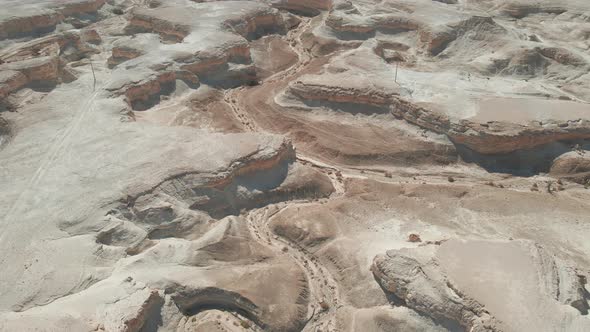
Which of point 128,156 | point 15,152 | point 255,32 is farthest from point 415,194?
point 255,32

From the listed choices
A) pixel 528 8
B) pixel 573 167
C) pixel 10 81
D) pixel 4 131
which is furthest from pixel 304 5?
pixel 573 167

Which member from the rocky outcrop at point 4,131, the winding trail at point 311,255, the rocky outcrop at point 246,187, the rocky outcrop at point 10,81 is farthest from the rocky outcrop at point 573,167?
the rocky outcrop at point 10,81

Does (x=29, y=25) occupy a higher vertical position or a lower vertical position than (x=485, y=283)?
higher

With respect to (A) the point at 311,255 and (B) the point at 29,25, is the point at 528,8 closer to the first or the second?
(A) the point at 311,255

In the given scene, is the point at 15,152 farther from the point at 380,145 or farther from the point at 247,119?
the point at 380,145

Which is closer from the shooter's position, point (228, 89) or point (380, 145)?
point (380, 145)

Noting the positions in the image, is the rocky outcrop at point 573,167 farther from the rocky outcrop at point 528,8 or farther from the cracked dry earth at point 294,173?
the rocky outcrop at point 528,8
